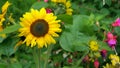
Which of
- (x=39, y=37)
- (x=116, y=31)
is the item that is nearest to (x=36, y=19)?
(x=39, y=37)

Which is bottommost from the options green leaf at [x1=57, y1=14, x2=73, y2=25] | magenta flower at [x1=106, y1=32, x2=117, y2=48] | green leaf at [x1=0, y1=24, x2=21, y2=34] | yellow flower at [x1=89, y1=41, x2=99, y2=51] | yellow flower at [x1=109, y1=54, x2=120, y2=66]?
yellow flower at [x1=109, y1=54, x2=120, y2=66]

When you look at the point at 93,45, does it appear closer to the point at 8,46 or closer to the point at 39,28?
the point at 39,28

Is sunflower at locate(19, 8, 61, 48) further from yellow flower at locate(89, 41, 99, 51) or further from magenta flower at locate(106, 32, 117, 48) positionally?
magenta flower at locate(106, 32, 117, 48)

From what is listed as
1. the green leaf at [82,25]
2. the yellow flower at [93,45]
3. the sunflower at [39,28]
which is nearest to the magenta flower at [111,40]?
the green leaf at [82,25]

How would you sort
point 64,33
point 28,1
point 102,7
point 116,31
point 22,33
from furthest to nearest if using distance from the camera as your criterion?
point 102,7
point 28,1
point 116,31
point 64,33
point 22,33

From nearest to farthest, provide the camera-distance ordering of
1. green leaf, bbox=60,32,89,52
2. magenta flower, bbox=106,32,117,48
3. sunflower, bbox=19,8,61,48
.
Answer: sunflower, bbox=19,8,61,48
green leaf, bbox=60,32,89,52
magenta flower, bbox=106,32,117,48

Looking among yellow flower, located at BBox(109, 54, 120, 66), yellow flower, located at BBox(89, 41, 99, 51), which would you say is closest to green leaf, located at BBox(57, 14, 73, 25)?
yellow flower, located at BBox(89, 41, 99, 51)

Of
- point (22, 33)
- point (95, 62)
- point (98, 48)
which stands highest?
point (22, 33)

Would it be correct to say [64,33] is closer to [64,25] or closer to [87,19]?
[64,25]

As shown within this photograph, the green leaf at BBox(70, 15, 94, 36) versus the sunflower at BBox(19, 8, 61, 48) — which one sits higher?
the sunflower at BBox(19, 8, 61, 48)
